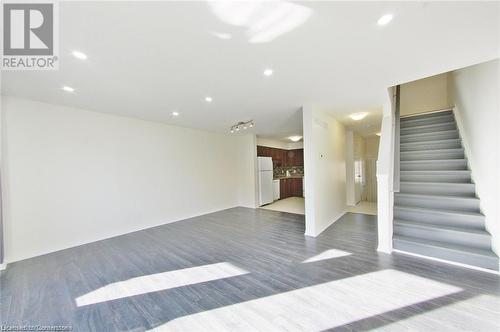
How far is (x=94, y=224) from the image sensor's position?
3.71 meters

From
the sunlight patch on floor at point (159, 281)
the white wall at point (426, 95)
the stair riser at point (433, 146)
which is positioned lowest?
the sunlight patch on floor at point (159, 281)

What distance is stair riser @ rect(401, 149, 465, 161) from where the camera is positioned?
3516 millimetres

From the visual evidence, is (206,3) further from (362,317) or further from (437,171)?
(437,171)

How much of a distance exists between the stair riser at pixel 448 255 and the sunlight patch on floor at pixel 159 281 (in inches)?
100

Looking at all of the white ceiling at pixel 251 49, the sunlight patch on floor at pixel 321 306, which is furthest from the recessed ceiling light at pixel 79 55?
the sunlight patch on floor at pixel 321 306

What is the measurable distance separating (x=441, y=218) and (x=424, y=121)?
2.80 metres

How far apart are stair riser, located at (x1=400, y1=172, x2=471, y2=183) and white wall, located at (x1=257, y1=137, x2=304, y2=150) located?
4738mm

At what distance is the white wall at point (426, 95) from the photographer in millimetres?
4982

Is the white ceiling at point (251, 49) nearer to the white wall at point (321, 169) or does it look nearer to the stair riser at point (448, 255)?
the white wall at point (321, 169)

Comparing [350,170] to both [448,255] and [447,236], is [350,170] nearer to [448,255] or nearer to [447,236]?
[447,236]

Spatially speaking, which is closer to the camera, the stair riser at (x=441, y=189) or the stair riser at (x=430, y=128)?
the stair riser at (x=441, y=189)

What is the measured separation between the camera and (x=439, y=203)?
3.12 m

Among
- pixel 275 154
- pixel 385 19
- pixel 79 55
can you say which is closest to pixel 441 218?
pixel 385 19

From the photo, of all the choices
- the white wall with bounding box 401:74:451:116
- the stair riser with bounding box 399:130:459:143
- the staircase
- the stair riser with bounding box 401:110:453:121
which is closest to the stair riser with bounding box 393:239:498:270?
the staircase
